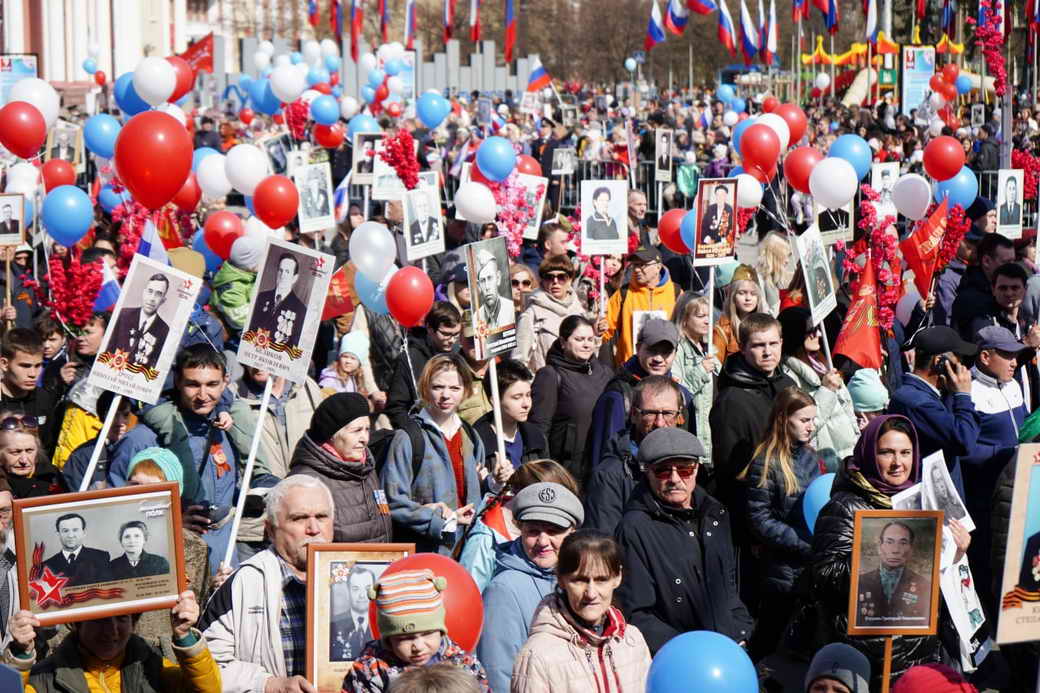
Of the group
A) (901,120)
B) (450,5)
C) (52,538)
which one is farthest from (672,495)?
(450,5)

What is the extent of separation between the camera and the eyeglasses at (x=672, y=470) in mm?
Answer: 5273

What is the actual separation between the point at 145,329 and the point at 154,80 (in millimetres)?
6594

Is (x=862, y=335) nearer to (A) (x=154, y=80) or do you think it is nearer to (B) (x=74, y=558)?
(B) (x=74, y=558)

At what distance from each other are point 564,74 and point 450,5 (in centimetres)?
3307

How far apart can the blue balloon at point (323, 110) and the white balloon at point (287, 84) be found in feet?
0.83

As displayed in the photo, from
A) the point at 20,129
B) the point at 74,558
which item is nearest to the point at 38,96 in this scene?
the point at 20,129

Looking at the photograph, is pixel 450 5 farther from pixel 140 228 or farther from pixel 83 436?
pixel 83 436

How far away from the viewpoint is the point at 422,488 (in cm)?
623

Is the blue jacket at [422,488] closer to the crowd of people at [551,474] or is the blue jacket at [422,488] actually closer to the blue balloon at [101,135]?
the crowd of people at [551,474]

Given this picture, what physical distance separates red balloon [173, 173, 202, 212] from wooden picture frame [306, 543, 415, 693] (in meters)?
7.51

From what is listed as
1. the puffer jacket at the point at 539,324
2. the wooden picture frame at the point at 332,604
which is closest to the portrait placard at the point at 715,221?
the puffer jacket at the point at 539,324

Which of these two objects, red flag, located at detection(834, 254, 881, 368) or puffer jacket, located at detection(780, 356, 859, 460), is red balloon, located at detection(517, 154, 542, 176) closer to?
red flag, located at detection(834, 254, 881, 368)

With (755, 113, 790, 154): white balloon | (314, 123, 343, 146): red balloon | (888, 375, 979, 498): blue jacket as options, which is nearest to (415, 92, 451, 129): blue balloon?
(314, 123, 343, 146): red balloon

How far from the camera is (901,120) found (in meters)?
27.2
